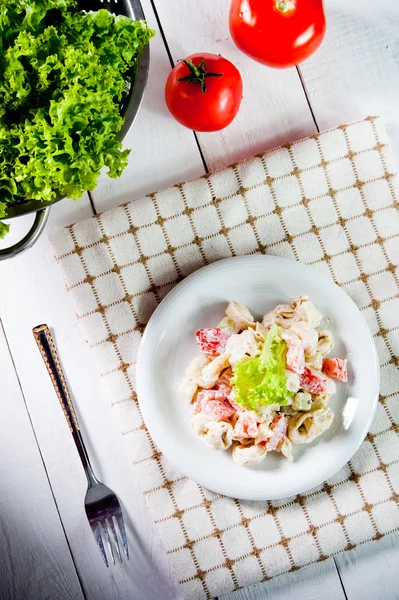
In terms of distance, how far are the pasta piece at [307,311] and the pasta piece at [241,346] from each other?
0.36 ft

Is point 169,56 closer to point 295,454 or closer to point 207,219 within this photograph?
point 207,219

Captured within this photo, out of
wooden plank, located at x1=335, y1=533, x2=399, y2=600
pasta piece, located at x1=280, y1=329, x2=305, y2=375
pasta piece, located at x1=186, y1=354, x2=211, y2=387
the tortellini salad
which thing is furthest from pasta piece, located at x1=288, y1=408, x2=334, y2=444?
wooden plank, located at x1=335, y1=533, x2=399, y2=600

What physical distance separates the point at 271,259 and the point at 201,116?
12.5 inches

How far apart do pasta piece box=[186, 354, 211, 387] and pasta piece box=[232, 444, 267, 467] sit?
0.50ft

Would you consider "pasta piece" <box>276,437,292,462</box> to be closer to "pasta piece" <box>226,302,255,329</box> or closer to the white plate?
the white plate

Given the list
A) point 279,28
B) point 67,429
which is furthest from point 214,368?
point 279,28

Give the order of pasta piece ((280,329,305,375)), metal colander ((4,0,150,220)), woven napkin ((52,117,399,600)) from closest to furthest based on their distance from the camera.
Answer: metal colander ((4,0,150,220)) → pasta piece ((280,329,305,375)) → woven napkin ((52,117,399,600))

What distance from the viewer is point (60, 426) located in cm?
132

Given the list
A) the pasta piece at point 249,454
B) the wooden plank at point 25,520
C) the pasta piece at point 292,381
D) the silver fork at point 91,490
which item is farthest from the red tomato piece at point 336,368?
the wooden plank at point 25,520

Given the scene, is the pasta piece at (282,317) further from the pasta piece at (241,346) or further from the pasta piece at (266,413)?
the pasta piece at (266,413)

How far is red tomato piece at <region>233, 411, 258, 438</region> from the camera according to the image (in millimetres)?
1136

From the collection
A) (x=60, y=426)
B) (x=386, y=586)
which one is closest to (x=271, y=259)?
(x=60, y=426)

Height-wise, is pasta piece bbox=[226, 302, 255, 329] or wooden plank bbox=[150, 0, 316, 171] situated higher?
wooden plank bbox=[150, 0, 316, 171]

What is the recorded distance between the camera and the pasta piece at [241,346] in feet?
3.72
